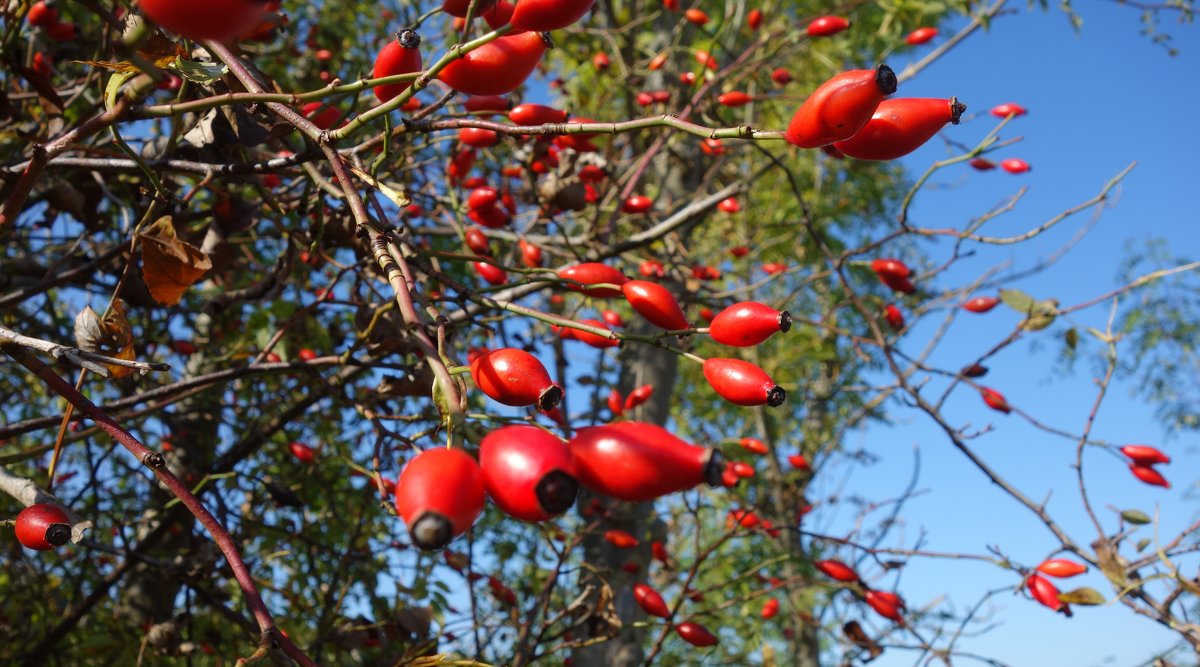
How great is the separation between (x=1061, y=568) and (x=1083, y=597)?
0.22 metres

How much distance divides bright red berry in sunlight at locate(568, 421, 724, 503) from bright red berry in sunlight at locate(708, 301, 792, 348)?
0.35 m

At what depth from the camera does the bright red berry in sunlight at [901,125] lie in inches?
34.7

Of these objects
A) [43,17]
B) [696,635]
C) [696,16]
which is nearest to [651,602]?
[696,635]

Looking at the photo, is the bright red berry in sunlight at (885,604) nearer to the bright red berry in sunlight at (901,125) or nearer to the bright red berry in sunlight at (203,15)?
the bright red berry in sunlight at (901,125)

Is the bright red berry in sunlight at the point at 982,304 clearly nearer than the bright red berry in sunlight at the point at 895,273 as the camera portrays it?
No

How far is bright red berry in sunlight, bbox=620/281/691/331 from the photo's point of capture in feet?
3.70

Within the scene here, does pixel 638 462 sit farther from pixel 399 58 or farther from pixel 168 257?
pixel 168 257

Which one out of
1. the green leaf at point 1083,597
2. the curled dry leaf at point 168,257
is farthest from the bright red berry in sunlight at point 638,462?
the green leaf at point 1083,597

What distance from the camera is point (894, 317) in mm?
3129

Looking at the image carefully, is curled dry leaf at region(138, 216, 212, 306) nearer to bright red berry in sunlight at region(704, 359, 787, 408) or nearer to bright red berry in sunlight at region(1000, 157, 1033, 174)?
bright red berry in sunlight at region(704, 359, 787, 408)

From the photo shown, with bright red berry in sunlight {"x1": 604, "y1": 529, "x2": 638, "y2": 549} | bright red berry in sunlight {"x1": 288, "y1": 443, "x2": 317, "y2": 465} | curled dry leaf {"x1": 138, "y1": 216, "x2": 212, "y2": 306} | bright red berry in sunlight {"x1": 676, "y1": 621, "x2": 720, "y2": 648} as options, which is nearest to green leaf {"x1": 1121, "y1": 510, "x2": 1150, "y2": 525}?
bright red berry in sunlight {"x1": 676, "y1": 621, "x2": 720, "y2": 648}

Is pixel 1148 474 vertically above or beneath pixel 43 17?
beneath

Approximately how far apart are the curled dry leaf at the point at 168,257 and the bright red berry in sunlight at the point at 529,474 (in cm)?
83

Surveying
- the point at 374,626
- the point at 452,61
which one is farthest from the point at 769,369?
the point at 452,61
